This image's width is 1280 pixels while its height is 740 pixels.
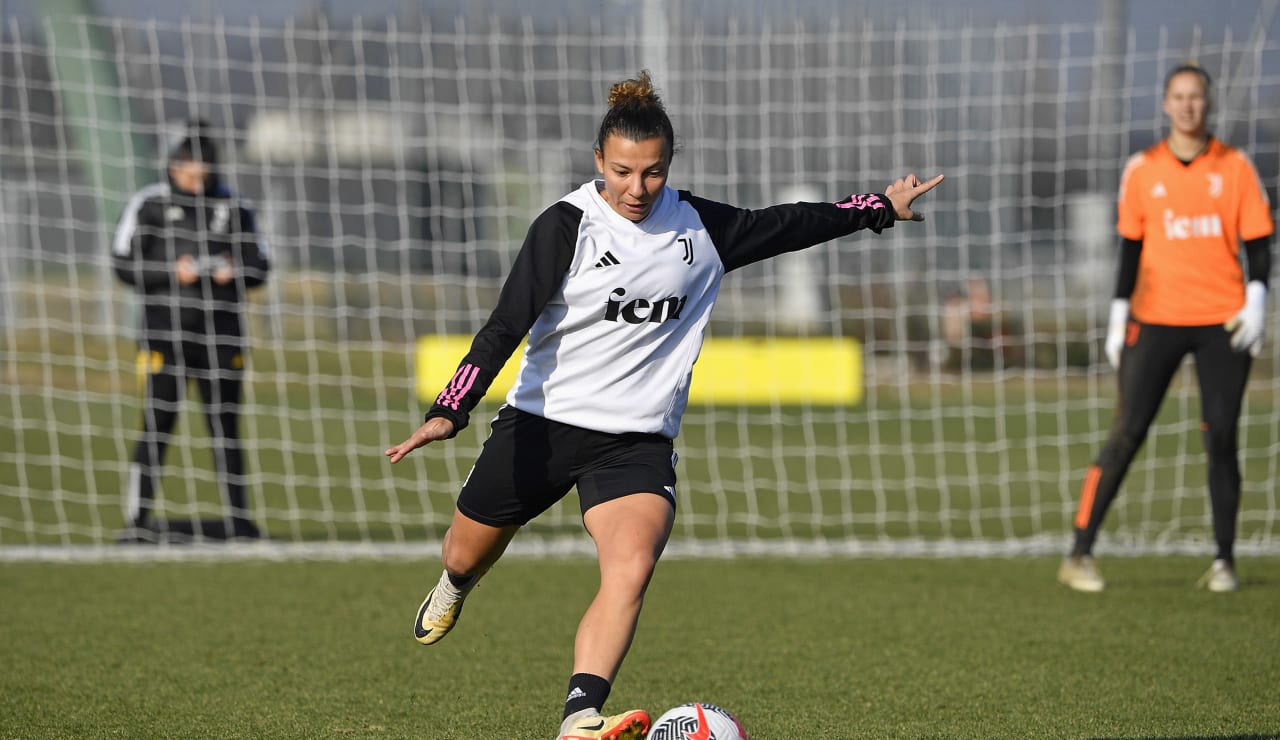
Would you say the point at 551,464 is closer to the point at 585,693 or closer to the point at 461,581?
the point at 461,581

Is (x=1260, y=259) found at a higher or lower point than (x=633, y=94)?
lower

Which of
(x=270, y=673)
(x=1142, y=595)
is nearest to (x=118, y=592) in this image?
(x=270, y=673)

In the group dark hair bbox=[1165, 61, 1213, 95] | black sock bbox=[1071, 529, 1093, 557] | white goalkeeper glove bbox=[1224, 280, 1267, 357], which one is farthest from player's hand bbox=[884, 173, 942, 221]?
black sock bbox=[1071, 529, 1093, 557]

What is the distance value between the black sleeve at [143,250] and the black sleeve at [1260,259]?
216 inches

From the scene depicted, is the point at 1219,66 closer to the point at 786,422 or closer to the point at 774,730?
the point at 786,422

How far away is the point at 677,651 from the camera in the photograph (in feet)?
18.5

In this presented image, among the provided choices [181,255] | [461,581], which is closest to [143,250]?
[181,255]

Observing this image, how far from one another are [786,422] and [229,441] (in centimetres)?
726

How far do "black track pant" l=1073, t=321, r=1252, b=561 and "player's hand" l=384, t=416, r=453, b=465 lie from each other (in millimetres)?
4061

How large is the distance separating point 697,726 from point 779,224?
143cm

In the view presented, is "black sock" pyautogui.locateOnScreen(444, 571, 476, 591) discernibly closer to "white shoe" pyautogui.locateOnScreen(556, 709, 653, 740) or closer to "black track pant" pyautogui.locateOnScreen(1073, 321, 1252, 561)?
"white shoe" pyautogui.locateOnScreen(556, 709, 653, 740)

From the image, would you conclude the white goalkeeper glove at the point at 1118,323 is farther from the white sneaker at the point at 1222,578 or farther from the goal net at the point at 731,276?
the goal net at the point at 731,276

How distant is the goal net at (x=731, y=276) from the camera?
29.5ft

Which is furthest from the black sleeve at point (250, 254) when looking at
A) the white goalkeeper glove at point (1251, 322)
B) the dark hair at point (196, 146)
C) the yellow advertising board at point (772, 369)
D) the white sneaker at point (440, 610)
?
the yellow advertising board at point (772, 369)
